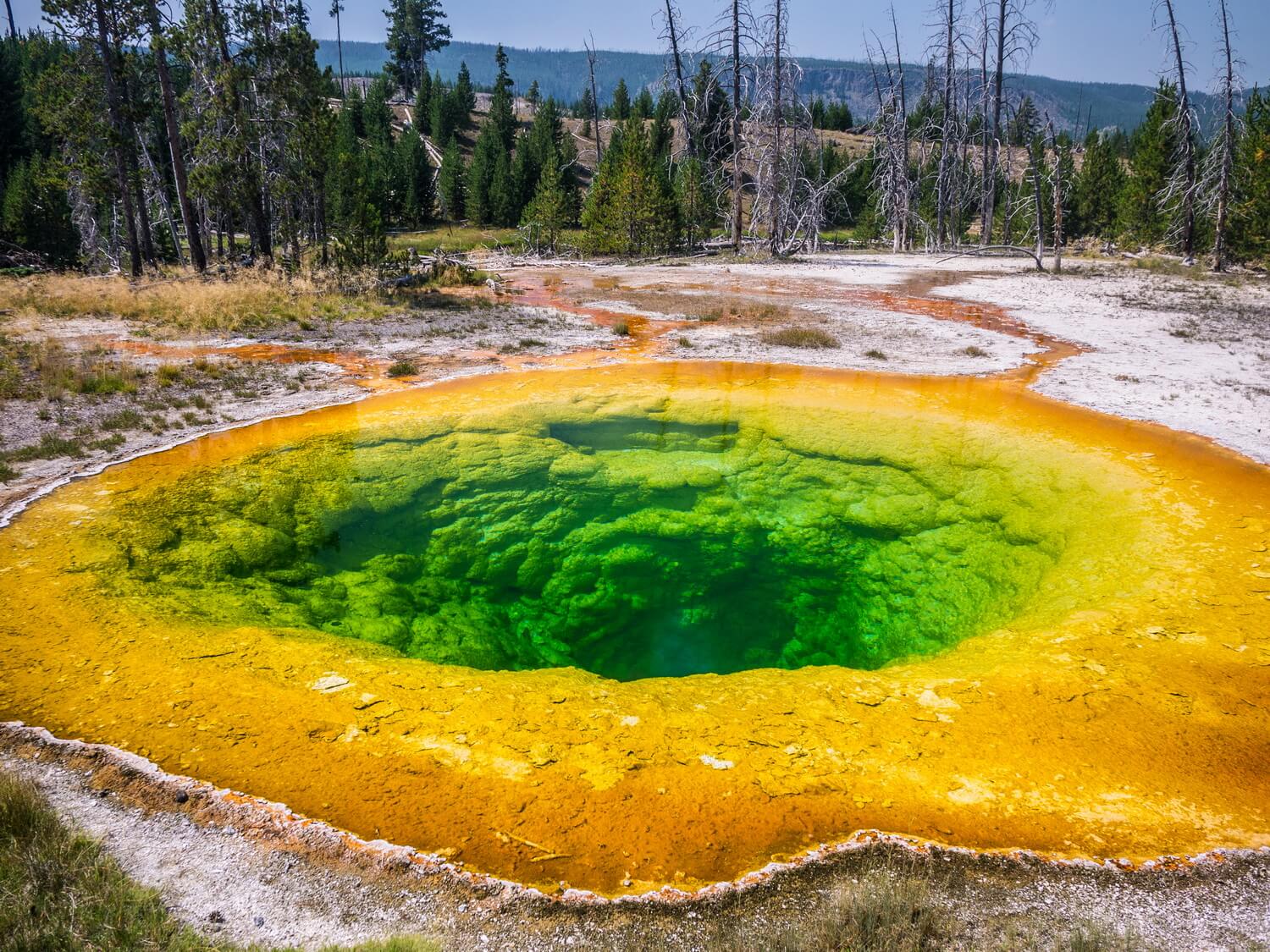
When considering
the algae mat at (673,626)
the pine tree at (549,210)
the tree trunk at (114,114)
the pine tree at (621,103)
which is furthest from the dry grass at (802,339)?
the pine tree at (621,103)

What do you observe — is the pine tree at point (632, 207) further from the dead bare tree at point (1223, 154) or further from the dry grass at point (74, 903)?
the dry grass at point (74, 903)

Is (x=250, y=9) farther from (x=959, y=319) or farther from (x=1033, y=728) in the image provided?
(x=1033, y=728)

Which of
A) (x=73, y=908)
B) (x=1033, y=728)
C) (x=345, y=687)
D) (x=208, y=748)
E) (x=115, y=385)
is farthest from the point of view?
(x=115, y=385)

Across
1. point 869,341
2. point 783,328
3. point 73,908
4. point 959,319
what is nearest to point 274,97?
point 783,328

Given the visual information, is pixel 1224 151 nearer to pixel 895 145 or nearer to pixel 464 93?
pixel 895 145

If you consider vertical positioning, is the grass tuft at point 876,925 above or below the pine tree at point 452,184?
below

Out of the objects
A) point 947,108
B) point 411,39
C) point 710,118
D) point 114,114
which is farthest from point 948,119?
point 411,39
